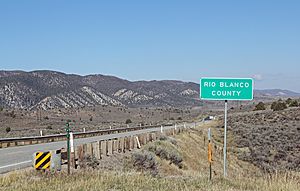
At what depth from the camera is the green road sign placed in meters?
15.3

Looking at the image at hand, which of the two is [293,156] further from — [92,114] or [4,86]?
[4,86]

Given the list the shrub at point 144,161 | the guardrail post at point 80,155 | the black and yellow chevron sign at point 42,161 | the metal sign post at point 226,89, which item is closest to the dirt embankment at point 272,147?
the shrub at point 144,161

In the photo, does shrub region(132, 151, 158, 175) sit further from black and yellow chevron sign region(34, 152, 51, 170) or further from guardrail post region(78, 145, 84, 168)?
black and yellow chevron sign region(34, 152, 51, 170)

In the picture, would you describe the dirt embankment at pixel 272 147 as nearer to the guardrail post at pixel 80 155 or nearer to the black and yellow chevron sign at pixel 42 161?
the guardrail post at pixel 80 155

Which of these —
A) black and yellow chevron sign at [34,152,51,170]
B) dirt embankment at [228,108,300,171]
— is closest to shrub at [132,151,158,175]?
black and yellow chevron sign at [34,152,51,170]

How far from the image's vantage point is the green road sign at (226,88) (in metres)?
15.3

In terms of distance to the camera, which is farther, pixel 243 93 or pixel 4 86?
pixel 4 86

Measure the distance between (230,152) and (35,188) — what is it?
Answer: 26661 mm

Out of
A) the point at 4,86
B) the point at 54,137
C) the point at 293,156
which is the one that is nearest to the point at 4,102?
the point at 4,86

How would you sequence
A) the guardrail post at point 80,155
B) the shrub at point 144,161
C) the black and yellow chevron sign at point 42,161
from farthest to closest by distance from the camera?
the shrub at point 144,161, the guardrail post at point 80,155, the black and yellow chevron sign at point 42,161

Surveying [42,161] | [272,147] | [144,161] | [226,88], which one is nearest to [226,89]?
[226,88]

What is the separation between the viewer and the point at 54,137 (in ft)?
128

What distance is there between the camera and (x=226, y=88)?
15500mm

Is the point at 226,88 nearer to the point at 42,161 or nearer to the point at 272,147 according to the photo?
the point at 42,161
